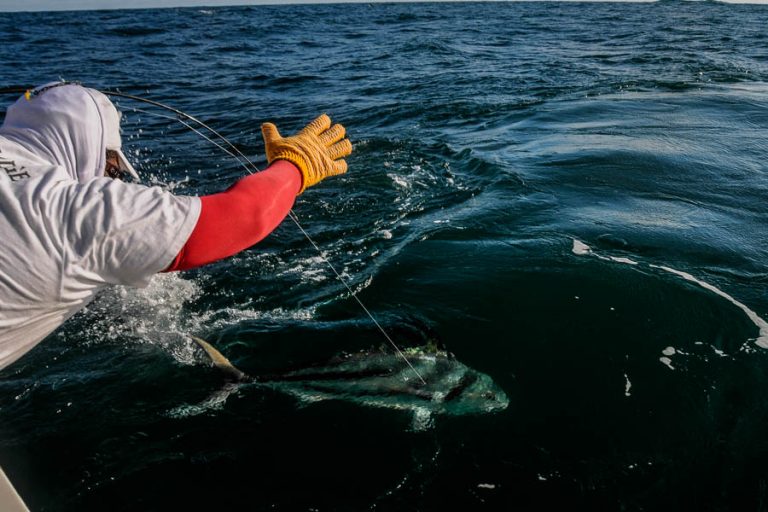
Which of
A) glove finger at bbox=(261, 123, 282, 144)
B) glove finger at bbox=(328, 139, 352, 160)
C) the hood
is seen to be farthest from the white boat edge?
glove finger at bbox=(328, 139, 352, 160)

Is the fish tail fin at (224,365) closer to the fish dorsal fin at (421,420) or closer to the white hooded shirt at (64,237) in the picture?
the fish dorsal fin at (421,420)

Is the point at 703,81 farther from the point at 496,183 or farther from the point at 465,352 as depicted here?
the point at 465,352

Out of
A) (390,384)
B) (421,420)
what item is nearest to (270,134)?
(390,384)

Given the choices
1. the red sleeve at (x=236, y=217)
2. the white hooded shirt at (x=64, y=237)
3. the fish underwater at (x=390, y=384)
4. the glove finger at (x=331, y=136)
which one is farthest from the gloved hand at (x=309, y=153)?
the fish underwater at (x=390, y=384)

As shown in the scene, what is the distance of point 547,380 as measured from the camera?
3.00 m

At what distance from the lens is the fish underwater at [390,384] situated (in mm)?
2914

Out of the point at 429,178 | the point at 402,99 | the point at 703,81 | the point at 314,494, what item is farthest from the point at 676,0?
the point at 314,494

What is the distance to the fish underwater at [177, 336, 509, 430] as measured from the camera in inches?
115

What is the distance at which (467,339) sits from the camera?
11.2 ft

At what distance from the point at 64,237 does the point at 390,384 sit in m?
2.10

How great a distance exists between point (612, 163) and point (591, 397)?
13.6 feet

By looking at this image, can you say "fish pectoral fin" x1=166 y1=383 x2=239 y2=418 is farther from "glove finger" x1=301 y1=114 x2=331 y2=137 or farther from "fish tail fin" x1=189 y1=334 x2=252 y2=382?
"glove finger" x1=301 y1=114 x2=331 y2=137

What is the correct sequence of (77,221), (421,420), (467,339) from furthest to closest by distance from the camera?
(467,339) < (421,420) < (77,221)

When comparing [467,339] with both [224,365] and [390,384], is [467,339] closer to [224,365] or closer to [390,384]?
[390,384]
